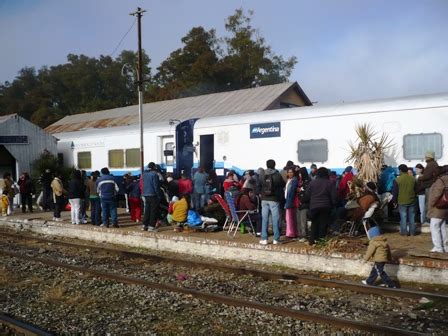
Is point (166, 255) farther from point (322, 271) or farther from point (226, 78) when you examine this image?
point (226, 78)

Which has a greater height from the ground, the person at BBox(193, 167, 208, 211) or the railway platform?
the person at BBox(193, 167, 208, 211)

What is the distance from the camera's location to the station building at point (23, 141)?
2156 cm

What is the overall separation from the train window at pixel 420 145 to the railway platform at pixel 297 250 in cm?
167

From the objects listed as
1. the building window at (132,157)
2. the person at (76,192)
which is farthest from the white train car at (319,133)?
the person at (76,192)

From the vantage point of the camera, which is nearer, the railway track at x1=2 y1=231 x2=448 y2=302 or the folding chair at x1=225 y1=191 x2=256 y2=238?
the railway track at x1=2 y1=231 x2=448 y2=302

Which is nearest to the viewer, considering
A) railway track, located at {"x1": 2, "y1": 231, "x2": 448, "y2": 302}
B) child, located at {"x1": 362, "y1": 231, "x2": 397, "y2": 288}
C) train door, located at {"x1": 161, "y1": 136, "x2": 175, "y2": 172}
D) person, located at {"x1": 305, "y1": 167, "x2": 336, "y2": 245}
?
railway track, located at {"x1": 2, "y1": 231, "x2": 448, "y2": 302}

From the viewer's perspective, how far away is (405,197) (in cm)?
1011

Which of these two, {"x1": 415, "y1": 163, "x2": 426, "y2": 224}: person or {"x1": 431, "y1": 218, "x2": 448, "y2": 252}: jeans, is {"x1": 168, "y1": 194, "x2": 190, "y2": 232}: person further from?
{"x1": 431, "y1": 218, "x2": 448, "y2": 252}: jeans

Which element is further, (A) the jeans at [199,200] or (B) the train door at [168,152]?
(B) the train door at [168,152]

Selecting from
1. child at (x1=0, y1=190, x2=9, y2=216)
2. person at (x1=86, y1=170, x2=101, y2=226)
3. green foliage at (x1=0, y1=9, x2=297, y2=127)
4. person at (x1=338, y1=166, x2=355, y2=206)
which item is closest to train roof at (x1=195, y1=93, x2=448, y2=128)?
person at (x1=338, y1=166, x2=355, y2=206)

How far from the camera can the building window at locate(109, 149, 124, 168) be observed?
19.1 m

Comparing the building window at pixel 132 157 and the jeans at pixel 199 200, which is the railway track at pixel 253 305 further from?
the building window at pixel 132 157

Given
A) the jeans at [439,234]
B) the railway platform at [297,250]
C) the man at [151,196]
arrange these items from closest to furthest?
1. the railway platform at [297,250]
2. the jeans at [439,234]
3. the man at [151,196]

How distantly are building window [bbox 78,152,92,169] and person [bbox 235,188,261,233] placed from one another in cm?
1064
